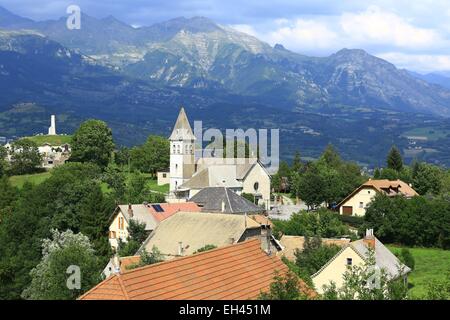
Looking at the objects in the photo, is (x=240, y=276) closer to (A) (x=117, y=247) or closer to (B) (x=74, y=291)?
(B) (x=74, y=291)

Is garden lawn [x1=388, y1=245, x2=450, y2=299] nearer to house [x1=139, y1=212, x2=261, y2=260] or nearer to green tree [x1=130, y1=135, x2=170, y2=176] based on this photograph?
house [x1=139, y1=212, x2=261, y2=260]

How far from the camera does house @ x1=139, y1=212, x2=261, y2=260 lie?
42438mm

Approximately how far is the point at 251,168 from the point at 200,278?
61586 mm

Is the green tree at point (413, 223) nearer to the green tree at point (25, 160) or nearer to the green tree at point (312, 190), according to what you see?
the green tree at point (312, 190)

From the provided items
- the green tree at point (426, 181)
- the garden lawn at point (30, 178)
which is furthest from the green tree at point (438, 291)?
the garden lawn at point (30, 178)

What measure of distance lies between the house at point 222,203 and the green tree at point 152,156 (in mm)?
37220

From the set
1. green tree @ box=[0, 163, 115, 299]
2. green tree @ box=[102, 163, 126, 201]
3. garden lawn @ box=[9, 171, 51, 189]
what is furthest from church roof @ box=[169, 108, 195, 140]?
garden lawn @ box=[9, 171, 51, 189]

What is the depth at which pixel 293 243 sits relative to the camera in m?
47.1

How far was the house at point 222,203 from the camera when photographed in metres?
59.7

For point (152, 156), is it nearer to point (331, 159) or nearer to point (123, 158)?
point (123, 158)

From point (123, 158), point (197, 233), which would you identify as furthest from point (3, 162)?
point (197, 233)

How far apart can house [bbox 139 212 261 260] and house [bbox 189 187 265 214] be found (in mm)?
13057

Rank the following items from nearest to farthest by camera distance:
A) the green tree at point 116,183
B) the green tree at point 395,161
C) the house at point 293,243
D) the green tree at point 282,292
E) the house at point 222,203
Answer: the green tree at point 282,292 → the house at point 293,243 → the house at point 222,203 → the green tree at point 116,183 → the green tree at point 395,161
